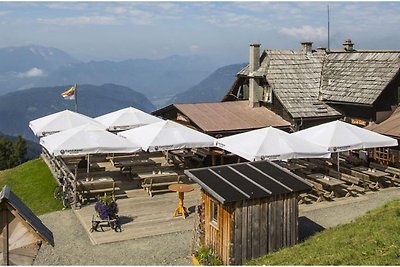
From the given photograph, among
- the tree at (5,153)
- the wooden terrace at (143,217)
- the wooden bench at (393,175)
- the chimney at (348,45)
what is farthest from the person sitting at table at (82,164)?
the tree at (5,153)

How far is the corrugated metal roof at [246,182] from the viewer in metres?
12.8

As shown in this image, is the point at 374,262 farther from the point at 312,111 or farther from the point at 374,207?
the point at 312,111

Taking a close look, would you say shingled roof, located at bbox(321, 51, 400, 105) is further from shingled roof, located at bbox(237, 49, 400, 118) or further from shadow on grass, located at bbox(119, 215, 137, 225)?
shadow on grass, located at bbox(119, 215, 137, 225)

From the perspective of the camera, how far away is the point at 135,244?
15039 mm

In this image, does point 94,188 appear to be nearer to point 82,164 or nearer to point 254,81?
point 82,164

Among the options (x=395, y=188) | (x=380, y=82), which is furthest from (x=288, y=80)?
(x=395, y=188)

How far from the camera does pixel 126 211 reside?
1845cm

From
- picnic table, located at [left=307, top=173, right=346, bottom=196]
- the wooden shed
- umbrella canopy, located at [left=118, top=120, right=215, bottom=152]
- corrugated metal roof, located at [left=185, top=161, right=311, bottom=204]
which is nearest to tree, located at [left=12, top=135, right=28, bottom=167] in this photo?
umbrella canopy, located at [left=118, top=120, right=215, bottom=152]

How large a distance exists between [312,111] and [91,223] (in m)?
16.0

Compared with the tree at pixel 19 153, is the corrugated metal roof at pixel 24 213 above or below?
above

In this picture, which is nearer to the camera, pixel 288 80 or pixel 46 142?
pixel 46 142

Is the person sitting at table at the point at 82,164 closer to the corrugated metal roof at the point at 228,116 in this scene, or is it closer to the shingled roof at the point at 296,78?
the corrugated metal roof at the point at 228,116

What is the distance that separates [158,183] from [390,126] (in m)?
12.8

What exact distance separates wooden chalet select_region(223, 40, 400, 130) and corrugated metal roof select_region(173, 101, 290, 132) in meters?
0.72
